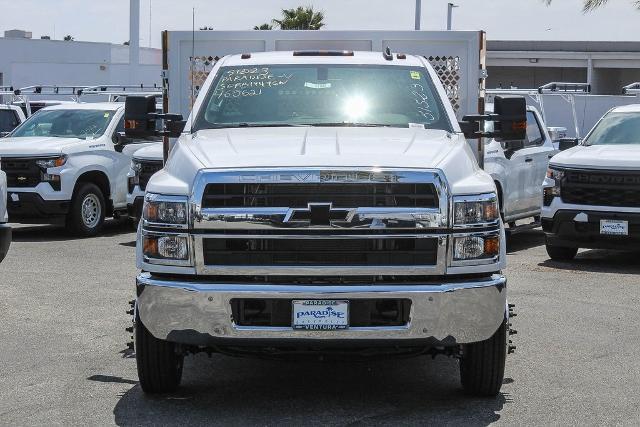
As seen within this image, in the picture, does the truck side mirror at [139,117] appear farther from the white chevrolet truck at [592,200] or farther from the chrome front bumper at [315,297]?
the white chevrolet truck at [592,200]

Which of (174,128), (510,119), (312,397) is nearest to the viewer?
(312,397)

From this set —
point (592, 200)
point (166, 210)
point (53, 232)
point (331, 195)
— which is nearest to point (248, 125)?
point (166, 210)

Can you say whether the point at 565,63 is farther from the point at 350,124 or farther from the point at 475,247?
the point at 475,247

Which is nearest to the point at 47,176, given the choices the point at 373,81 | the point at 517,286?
the point at 517,286

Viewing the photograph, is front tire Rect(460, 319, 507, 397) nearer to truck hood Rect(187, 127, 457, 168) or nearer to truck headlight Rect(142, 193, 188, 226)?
truck hood Rect(187, 127, 457, 168)

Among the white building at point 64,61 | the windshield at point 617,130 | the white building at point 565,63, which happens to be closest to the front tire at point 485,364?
the windshield at point 617,130

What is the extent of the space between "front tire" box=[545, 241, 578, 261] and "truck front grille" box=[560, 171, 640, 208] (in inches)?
26.2

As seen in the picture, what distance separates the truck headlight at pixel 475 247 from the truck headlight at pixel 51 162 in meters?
11.3

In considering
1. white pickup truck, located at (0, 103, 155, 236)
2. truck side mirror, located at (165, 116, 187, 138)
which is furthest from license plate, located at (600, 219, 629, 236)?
white pickup truck, located at (0, 103, 155, 236)

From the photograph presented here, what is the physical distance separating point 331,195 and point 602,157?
7.88 meters

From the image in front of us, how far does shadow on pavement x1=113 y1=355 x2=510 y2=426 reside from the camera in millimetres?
6637

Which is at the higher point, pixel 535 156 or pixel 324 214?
pixel 324 214

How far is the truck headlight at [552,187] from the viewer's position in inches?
549

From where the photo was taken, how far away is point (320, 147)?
6863mm
